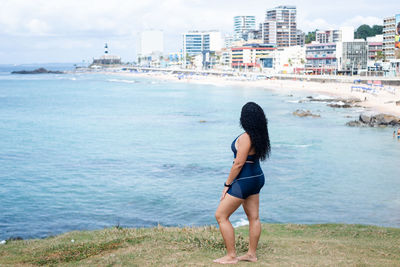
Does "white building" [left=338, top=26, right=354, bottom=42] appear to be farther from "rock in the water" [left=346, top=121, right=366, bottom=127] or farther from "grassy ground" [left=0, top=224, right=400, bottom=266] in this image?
"grassy ground" [left=0, top=224, right=400, bottom=266]

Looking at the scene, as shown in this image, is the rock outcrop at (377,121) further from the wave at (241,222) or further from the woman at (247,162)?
the woman at (247,162)

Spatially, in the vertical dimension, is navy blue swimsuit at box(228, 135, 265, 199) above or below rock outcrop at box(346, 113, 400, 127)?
above

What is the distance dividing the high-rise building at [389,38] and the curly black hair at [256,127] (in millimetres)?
119013

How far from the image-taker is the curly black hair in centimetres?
604

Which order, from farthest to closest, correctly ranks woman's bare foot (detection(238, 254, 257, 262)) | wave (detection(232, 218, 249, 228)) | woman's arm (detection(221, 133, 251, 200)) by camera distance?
1. wave (detection(232, 218, 249, 228))
2. woman's bare foot (detection(238, 254, 257, 262))
3. woman's arm (detection(221, 133, 251, 200))

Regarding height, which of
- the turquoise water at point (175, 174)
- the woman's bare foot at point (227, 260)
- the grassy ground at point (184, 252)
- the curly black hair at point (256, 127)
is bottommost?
the turquoise water at point (175, 174)

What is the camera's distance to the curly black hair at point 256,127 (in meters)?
6.04

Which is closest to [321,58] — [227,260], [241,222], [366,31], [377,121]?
[366,31]

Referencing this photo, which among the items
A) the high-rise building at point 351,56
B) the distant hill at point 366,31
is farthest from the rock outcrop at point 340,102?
the distant hill at point 366,31

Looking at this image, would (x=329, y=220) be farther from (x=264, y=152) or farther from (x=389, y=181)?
(x=264, y=152)

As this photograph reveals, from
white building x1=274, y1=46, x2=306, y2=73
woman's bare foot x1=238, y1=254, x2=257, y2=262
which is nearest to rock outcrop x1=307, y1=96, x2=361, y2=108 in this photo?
woman's bare foot x1=238, y1=254, x2=257, y2=262

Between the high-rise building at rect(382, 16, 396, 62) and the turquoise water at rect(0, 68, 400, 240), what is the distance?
7919cm

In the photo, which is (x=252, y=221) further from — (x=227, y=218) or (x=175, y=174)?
(x=175, y=174)

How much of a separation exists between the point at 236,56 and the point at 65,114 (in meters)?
134
